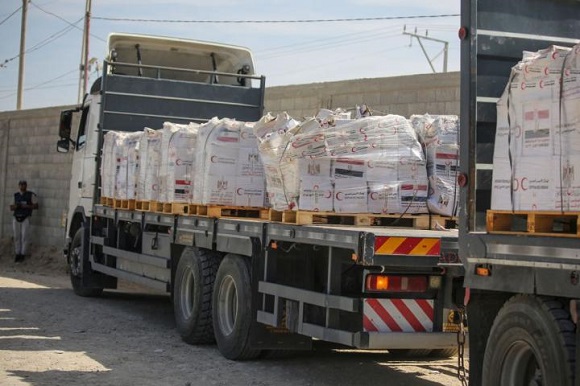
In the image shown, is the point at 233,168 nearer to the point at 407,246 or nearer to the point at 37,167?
the point at 407,246

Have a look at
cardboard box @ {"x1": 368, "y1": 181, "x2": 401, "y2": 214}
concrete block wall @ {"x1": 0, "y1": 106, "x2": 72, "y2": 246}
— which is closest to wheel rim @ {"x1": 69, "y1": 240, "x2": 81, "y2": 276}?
concrete block wall @ {"x1": 0, "y1": 106, "x2": 72, "y2": 246}

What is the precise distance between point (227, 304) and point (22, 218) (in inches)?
570

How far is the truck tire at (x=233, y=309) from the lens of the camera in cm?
979

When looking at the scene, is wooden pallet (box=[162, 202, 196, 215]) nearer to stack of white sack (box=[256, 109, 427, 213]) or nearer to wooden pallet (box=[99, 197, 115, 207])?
wooden pallet (box=[99, 197, 115, 207])

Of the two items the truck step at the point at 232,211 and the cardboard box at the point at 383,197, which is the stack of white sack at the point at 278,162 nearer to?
the cardboard box at the point at 383,197

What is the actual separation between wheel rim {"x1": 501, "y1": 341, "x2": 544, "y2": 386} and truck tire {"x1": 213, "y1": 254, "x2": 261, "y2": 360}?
3.97 m

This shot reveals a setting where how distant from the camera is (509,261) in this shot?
598cm

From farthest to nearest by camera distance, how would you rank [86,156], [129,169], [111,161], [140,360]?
1. [86,156]
2. [111,161]
3. [129,169]
4. [140,360]

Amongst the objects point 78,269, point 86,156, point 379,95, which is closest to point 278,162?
point 379,95

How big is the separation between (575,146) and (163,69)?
10792 mm

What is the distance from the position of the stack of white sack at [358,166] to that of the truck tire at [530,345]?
8.55 feet

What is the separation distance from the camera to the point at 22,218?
2377cm

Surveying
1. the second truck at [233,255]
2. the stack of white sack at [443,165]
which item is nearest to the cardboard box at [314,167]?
Answer: the second truck at [233,255]

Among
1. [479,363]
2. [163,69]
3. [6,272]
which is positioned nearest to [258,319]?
[479,363]
